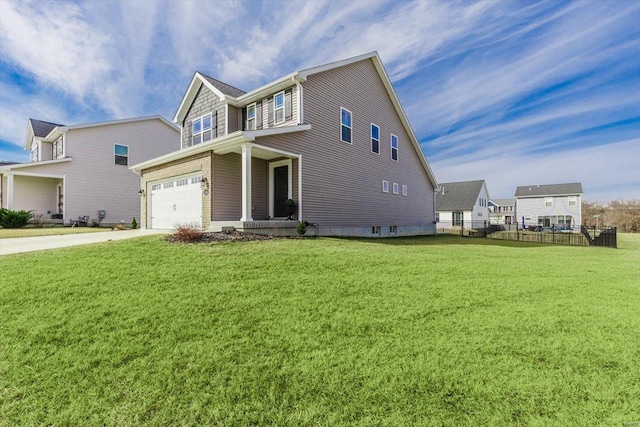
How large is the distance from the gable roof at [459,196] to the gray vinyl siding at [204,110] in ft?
103

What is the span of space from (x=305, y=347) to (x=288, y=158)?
9482mm

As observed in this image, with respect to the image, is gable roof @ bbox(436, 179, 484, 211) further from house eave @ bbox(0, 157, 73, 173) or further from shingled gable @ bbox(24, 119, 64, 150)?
shingled gable @ bbox(24, 119, 64, 150)

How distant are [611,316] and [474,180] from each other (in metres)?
40.3

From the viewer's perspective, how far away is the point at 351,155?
14227 millimetres

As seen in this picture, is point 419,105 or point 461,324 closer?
point 461,324

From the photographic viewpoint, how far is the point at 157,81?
57.2 feet

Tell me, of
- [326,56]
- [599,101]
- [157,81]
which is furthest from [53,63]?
[599,101]

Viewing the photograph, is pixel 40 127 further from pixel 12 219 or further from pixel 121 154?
pixel 12 219

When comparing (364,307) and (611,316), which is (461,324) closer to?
(364,307)

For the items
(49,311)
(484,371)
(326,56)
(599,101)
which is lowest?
(484,371)

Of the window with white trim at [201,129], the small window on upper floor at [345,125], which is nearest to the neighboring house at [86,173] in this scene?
the window with white trim at [201,129]

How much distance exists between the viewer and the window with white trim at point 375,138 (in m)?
15.8

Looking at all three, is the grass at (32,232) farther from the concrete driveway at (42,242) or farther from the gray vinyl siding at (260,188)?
the gray vinyl siding at (260,188)

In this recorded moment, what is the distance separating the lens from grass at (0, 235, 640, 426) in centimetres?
230
